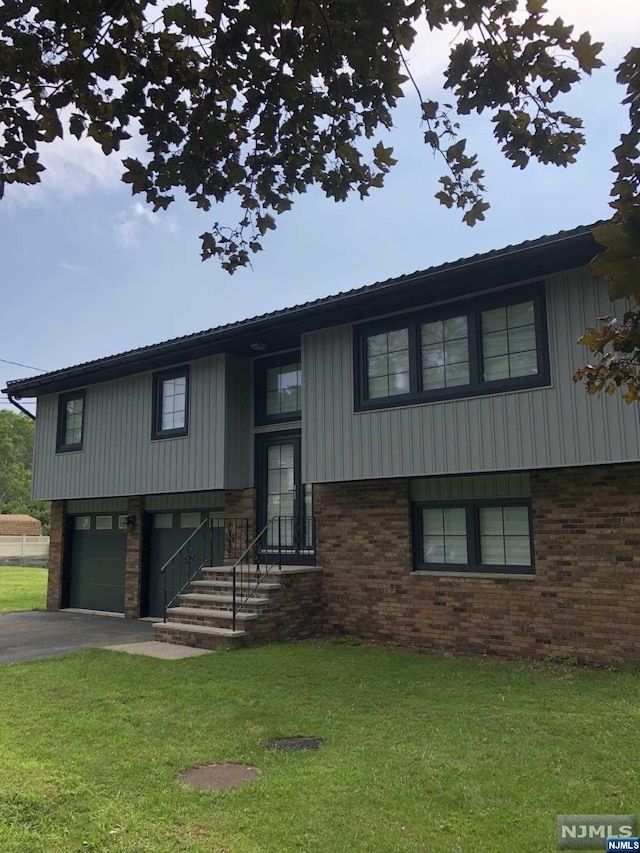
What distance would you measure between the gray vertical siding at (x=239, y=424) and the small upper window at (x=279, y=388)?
0.18 meters

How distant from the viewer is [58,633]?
1210cm

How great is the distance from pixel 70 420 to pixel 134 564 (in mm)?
3597

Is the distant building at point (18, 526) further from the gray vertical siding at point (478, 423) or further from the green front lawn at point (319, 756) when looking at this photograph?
the green front lawn at point (319, 756)

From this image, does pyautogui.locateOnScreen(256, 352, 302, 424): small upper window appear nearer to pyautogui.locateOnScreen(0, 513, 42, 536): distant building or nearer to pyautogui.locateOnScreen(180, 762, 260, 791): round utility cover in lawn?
pyautogui.locateOnScreen(180, 762, 260, 791): round utility cover in lawn

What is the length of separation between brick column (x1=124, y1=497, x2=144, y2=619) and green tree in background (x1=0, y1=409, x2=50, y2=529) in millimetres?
57241

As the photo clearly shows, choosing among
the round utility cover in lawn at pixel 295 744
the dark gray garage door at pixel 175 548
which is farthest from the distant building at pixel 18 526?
the round utility cover in lawn at pixel 295 744

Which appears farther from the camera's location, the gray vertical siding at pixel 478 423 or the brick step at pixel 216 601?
the brick step at pixel 216 601

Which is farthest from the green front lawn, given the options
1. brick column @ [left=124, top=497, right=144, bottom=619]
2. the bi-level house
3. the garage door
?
the garage door

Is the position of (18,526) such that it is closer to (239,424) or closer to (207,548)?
(207,548)

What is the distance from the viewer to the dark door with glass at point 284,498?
11.8 metres

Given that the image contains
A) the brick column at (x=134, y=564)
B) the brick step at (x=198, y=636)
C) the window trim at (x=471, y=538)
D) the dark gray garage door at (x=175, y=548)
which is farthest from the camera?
the brick column at (x=134, y=564)

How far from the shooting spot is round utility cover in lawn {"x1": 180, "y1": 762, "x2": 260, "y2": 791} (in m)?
4.68

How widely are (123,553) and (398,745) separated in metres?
10.9

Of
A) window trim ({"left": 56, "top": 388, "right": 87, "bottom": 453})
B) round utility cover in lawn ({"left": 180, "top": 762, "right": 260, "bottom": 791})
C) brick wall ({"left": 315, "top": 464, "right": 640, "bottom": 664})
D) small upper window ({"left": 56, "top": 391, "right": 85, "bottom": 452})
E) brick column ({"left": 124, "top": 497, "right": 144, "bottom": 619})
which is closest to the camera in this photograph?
round utility cover in lawn ({"left": 180, "top": 762, "right": 260, "bottom": 791})
